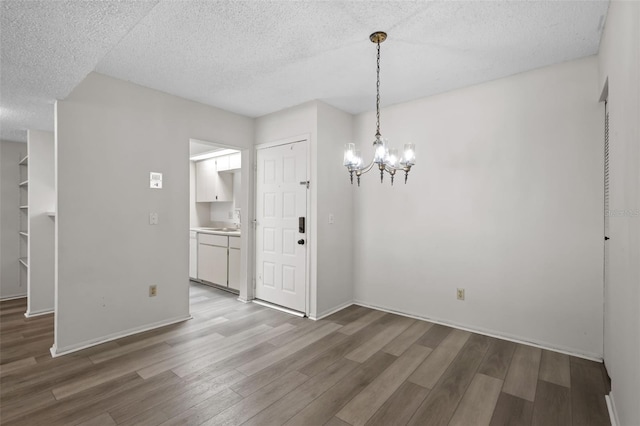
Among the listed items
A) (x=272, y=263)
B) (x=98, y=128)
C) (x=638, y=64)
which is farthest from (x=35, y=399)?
(x=638, y=64)

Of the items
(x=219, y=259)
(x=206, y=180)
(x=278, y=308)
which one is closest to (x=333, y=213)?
(x=278, y=308)

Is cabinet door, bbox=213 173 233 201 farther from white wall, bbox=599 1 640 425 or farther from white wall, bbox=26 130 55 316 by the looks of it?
white wall, bbox=599 1 640 425

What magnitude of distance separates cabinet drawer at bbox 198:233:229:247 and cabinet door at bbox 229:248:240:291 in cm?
20

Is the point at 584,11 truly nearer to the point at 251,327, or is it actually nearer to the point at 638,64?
the point at 638,64

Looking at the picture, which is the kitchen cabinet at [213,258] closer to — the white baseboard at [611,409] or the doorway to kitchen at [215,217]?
the doorway to kitchen at [215,217]

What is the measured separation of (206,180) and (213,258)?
168cm

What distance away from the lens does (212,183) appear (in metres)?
5.71

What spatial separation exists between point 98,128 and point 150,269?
4.73ft

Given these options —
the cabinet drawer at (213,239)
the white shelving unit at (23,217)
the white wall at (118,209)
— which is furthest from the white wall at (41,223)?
the cabinet drawer at (213,239)

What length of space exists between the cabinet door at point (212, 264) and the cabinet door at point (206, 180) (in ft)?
3.45

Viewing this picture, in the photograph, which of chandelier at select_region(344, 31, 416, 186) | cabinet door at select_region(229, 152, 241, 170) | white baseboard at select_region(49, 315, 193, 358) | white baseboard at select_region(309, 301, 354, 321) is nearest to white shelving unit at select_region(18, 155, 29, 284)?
white baseboard at select_region(49, 315, 193, 358)

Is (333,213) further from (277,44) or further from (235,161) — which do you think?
(235,161)

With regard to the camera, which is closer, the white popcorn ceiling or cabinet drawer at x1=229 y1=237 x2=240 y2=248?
the white popcorn ceiling

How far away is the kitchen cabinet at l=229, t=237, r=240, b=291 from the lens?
4504 mm
